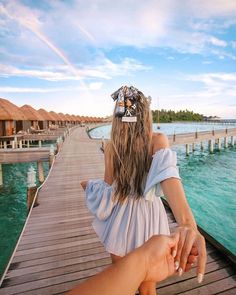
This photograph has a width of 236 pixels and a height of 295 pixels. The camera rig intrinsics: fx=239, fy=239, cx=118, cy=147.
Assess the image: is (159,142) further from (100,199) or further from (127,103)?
(100,199)

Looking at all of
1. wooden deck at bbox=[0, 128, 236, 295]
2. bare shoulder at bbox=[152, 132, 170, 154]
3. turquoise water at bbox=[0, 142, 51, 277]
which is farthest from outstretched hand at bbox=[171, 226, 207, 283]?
turquoise water at bbox=[0, 142, 51, 277]

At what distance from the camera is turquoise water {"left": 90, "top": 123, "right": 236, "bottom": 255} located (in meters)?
9.68

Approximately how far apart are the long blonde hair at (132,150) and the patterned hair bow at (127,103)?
36 mm

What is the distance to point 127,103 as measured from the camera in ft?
6.48

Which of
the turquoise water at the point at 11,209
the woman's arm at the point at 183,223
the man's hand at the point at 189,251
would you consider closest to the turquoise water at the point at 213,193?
the woman's arm at the point at 183,223

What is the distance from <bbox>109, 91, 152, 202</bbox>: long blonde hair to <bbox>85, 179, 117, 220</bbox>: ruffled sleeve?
107 mm

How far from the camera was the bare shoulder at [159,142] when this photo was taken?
1.86 metres

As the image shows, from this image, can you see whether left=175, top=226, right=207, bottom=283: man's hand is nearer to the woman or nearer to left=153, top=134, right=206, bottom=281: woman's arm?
left=153, top=134, right=206, bottom=281: woman's arm

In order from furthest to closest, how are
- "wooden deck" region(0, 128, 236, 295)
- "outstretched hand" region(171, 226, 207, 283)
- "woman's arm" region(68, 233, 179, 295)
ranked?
"wooden deck" region(0, 128, 236, 295), "outstretched hand" region(171, 226, 207, 283), "woman's arm" region(68, 233, 179, 295)

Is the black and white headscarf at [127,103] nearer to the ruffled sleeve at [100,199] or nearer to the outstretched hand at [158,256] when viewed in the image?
the ruffled sleeve at [100,199]

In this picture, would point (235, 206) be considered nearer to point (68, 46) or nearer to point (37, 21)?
point (37, 21)

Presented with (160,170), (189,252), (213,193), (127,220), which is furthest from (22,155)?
(189,252)

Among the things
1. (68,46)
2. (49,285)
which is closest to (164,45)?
(68,46)

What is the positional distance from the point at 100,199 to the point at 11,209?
1017cm
